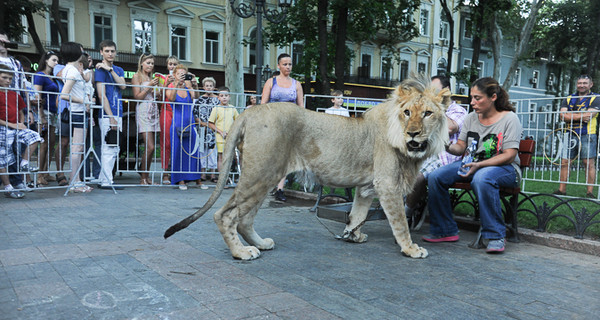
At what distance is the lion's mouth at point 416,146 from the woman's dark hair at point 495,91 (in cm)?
116

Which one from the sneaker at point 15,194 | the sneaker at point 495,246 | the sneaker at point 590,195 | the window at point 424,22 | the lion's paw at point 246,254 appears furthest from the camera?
the window at point 424,22

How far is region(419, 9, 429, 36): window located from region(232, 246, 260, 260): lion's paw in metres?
40.4

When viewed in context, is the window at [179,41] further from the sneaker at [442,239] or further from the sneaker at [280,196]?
the sneaker at [442,239]

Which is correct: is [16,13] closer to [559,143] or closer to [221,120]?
[221,120]

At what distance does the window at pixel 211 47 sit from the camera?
99.6 ft

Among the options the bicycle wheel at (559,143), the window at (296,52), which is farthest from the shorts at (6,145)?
the window at (296,52)

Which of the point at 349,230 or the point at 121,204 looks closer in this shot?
the point at 349,230

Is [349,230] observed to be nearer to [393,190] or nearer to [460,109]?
[393,190]

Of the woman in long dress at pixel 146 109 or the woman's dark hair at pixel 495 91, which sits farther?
the woman in long dress at pixel 146 109

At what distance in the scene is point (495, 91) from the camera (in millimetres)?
5004

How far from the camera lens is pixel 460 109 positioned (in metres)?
5.88

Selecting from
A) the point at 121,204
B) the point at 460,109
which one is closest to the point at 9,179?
the point at 121,204

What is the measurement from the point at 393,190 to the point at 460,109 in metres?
1.98

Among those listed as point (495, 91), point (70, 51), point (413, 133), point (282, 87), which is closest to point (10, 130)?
point (70, 51)
